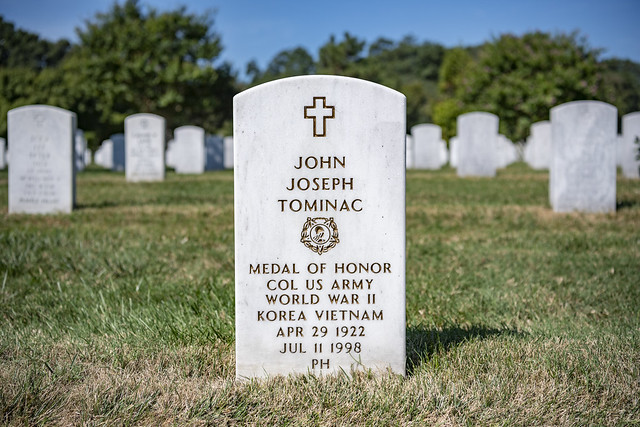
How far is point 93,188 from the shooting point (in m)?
14.6

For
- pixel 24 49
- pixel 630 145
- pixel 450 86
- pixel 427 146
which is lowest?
pixel 630 145

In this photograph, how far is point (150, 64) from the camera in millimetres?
35531

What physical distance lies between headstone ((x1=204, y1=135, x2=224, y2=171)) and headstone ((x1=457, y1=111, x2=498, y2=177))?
11.9 metres

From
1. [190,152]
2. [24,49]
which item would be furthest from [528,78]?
[24,49]

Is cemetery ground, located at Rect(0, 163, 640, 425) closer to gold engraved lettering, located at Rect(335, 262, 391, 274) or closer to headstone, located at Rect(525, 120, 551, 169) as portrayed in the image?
gold engraved lettering, located at Rect(335, 262, 391, 274)

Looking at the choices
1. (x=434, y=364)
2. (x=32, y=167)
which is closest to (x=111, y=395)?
(x=434, y=364)

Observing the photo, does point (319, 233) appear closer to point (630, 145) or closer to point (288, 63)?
point (630, 145)

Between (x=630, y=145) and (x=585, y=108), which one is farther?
(x=630, y=145)

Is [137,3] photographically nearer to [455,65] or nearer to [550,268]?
[455,65]

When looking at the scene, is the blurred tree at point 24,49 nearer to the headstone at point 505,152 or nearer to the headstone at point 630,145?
the headstone at point 505,152

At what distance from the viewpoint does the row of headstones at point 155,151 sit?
Result: 17.1 m

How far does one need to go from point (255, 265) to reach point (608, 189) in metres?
7.74

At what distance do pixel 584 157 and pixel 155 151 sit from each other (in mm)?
11391

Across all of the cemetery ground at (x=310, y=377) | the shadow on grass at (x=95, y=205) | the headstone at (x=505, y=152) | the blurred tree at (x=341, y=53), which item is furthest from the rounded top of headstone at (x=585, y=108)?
the blurred tree at (x=341, y=53)
